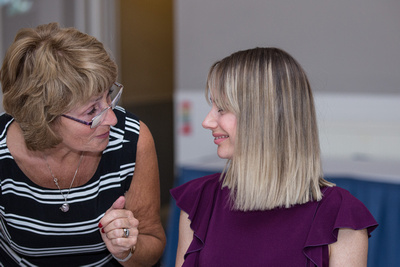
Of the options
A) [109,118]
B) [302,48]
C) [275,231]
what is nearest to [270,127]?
[275,231]

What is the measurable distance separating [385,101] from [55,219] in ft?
11.0

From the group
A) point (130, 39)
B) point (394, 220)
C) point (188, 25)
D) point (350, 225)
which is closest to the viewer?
point (350, 225)

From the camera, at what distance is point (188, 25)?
5055mm

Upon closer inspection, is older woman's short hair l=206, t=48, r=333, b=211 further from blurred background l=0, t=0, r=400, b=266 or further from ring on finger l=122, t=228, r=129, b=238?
blurred background l=0, t=0, r=400, b=266

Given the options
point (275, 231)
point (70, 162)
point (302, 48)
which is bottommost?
Answer: point (275, 231)

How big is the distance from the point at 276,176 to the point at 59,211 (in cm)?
73

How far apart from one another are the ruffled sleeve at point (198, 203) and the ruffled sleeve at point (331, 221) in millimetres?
339

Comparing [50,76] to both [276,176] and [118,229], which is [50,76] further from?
[276,176]

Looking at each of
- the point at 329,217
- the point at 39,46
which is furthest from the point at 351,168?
the point at 39,46

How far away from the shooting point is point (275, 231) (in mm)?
1554

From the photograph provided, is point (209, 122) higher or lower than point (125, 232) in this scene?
higher

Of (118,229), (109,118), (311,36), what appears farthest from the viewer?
(311,36)

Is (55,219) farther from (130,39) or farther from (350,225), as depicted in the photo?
(130,39)

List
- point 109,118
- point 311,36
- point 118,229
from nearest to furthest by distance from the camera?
point 118,229, point 109,118, point 311,36
